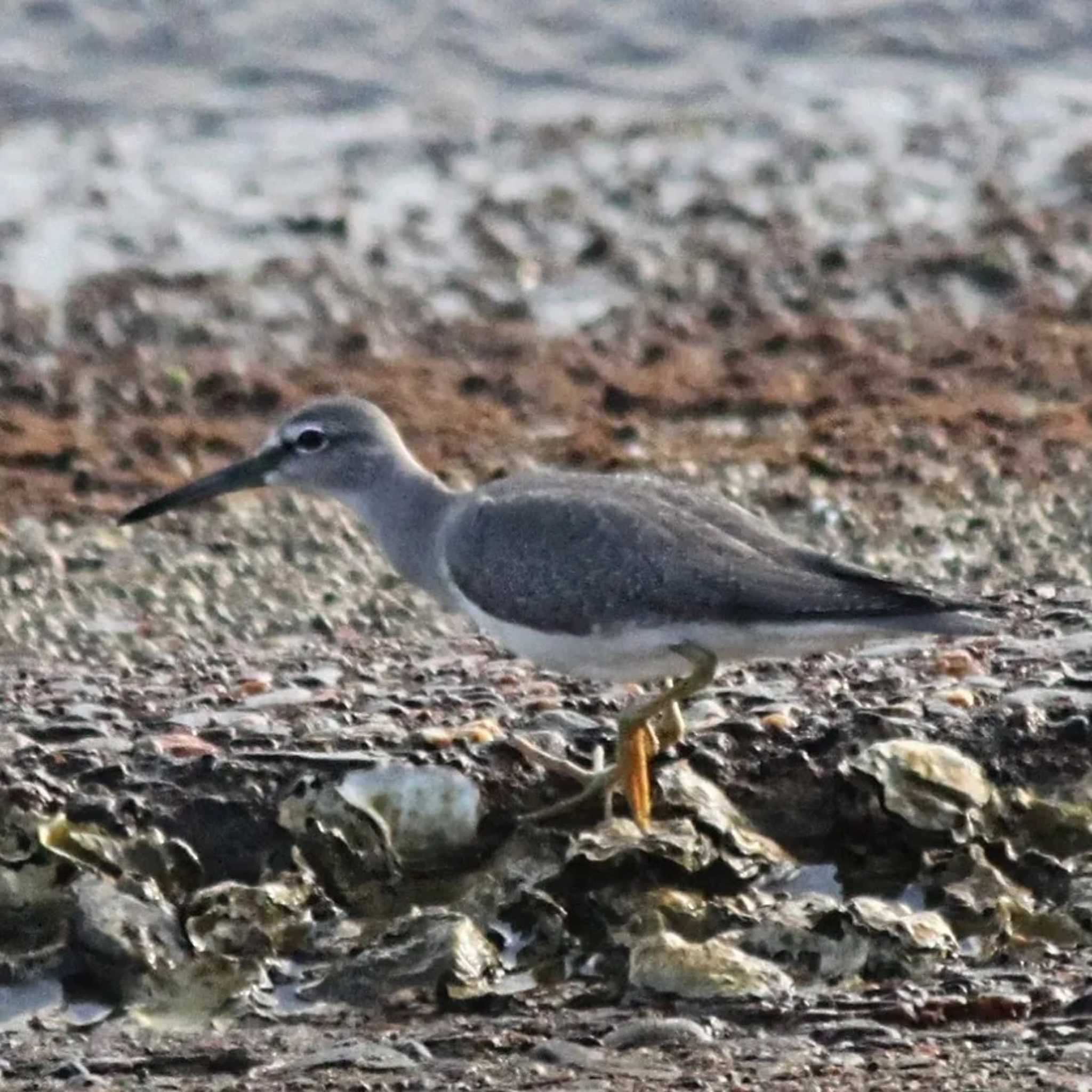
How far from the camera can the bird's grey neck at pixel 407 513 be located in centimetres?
812

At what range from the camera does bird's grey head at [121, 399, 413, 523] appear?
8.52 m

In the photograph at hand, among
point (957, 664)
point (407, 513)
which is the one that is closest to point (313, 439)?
point (407, 513)

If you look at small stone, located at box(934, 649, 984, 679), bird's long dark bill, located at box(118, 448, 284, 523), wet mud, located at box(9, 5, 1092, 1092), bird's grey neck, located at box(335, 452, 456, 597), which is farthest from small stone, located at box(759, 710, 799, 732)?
bird's long dark bill, located at box(118, 448, 284, 523)

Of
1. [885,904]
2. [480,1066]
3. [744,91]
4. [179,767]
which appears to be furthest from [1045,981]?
[744,91]

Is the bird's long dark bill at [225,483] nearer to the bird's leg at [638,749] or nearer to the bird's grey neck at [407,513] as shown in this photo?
the bird's grey neck at [407,513]

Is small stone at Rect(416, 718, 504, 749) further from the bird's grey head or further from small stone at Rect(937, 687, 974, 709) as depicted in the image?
small stone at Rect(937, 687, 974, 709)

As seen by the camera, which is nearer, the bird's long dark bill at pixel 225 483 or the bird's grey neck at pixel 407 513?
the bird's grey neck at pixel 407 513

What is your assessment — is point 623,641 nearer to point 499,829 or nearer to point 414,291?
point 499,829

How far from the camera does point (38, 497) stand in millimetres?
10500

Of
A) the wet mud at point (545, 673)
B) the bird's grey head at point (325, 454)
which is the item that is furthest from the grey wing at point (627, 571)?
the bird's grey head at point (325, 454)

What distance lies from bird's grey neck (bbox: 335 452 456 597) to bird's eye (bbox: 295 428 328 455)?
0.16 meters

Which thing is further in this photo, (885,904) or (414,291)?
(414,291)

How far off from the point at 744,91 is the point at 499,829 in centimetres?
894

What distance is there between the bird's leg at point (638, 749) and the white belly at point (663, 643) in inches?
2.1
